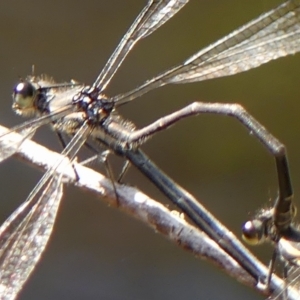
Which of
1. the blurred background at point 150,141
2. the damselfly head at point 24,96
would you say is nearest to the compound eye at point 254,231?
the damselfly head at point 24,96

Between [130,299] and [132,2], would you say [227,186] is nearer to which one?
[130,299]

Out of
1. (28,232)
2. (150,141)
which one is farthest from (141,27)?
(150,141)

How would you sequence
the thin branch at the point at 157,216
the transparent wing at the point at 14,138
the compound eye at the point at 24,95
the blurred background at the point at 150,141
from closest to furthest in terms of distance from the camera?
1. the thin branch at the point at 157,216
2. the transparent wing at the point at 14,138
3. the compound eye at the point at 24,95
4. the blurred background at the point at 150,141

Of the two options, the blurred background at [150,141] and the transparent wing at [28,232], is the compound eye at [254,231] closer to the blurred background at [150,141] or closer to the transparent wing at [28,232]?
the transparent wing at [28,232]

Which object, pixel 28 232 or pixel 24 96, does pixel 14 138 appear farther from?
→ pixel 28 232

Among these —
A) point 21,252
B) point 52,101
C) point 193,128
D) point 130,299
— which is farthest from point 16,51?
point 21,252

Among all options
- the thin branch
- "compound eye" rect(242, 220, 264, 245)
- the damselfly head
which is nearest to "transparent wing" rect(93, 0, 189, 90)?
the damselfly head

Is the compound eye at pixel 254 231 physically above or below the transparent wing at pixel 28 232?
below

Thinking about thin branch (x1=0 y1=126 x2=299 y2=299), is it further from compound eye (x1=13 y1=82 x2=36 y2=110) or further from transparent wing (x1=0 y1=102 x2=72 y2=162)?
compound eye (x1=13 y1=82 x2=36 y2=110)
